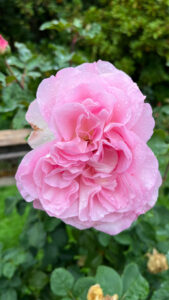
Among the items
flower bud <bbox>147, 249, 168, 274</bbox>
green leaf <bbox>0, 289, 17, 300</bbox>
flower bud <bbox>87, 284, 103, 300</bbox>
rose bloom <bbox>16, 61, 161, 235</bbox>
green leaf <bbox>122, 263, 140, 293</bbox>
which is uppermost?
rose bloom <bbox>16, 61, 161, 235</bbox>

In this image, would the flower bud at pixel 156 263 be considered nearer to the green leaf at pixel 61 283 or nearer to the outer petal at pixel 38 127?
the green leaf at pixel 61 283

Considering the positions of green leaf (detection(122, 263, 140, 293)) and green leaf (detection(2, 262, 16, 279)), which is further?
green leaf (detection(2, 262, 16, 279))

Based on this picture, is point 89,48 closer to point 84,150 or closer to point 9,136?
point 9,136

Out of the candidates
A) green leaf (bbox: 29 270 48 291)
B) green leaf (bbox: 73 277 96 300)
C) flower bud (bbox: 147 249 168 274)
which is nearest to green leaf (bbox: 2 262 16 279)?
green leaf (bbox: 29 270 48 291)

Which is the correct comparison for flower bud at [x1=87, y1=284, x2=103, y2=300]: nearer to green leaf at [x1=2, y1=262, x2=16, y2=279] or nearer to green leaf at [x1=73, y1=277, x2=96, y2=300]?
green leaf at [x1=73, y1=277, x2=96, y2=300]

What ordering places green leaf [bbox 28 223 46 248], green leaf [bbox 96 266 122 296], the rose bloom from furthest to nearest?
1. green leaf [bbox 28 223 46 248]
2. green leaf [bbox 96 266 122 296]
3. the rose bloom

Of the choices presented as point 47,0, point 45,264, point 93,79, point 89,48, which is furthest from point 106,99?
point 47,0

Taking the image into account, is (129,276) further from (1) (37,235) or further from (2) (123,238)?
(1) (37,235)

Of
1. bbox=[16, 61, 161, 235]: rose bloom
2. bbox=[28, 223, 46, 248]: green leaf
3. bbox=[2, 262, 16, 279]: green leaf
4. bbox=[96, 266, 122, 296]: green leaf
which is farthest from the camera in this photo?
bbox=[28, 223, 46, 248]: green leaf

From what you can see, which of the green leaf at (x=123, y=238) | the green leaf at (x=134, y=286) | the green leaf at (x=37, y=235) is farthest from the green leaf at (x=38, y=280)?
the green leaf at (x=134, y=286)
